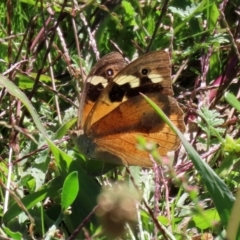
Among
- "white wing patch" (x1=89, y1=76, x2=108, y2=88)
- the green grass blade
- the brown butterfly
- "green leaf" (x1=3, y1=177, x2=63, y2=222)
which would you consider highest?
"white wing patch" (x1=89, y1=76, x2=108, y2=88)

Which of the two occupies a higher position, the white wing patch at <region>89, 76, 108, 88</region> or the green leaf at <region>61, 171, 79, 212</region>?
the white wing patch at <region>89, 76, 108, 88</region>

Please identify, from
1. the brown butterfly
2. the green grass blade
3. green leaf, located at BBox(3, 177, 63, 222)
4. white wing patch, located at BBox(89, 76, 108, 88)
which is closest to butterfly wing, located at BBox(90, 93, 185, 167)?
the brown butterfly

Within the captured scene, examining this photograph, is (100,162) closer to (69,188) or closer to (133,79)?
(133,79)

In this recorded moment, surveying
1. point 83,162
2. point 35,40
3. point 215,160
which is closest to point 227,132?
point 215,160

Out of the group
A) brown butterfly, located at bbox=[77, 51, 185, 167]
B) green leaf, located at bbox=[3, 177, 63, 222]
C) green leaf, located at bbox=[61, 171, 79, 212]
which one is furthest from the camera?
brown butterfly, located at bbox=[77, 51, 185, 167]

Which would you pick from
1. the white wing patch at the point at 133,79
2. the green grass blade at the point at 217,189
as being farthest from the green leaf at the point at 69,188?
the white wing patch at the point at 133,79

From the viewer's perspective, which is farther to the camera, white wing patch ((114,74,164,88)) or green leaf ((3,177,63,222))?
white wing patch ((114,74,164,88))

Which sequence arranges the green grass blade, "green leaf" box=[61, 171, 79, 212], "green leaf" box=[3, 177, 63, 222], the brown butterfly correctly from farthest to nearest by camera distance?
the brown butterfly → "green leaf" box=[3, 177, 63, 222] → "green leaf" box=[61, 171, 79, 212] → the green grass blade

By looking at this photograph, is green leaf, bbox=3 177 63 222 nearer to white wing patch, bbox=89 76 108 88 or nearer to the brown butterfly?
the brown butterfly
